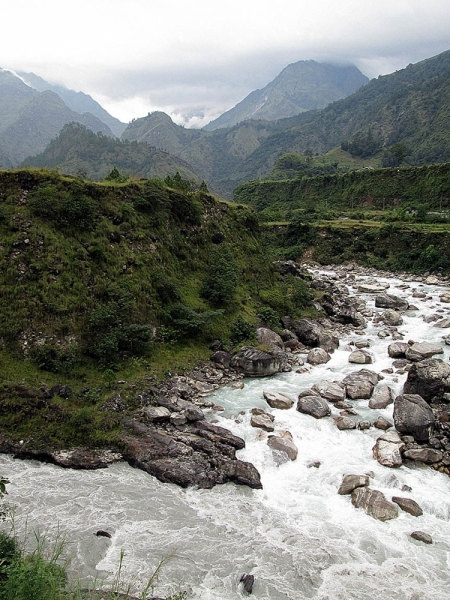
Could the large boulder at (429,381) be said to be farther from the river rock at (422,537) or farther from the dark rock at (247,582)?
the dark rock at (247,582)

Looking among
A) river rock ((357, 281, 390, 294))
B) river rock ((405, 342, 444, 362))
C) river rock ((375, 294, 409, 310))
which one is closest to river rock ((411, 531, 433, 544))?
river rock ((405, 342, 444, 362))

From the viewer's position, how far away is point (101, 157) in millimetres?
182125

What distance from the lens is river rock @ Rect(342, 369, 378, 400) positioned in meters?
20.4

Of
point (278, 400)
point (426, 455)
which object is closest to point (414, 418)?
point (426, 455)

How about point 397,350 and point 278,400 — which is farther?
point 397,350

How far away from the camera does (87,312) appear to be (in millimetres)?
21797

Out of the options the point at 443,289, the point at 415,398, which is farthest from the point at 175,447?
the point at 443,289

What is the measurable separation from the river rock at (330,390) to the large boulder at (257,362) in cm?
280

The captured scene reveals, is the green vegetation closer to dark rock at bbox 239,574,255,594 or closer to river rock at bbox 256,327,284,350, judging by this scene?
river rock at bbox 256,327,284,350

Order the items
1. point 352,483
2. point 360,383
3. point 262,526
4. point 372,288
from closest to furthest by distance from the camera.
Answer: point 262,526 < point 352,483 < point 360,383 < point 372,288

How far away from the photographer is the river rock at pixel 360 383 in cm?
2044

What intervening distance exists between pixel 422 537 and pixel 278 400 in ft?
28.2

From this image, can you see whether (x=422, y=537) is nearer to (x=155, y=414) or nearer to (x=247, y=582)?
(x=247, y=582)

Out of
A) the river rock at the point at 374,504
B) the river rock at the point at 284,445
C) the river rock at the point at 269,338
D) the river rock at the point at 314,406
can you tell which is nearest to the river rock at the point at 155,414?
the river rock at the point at 284,445
